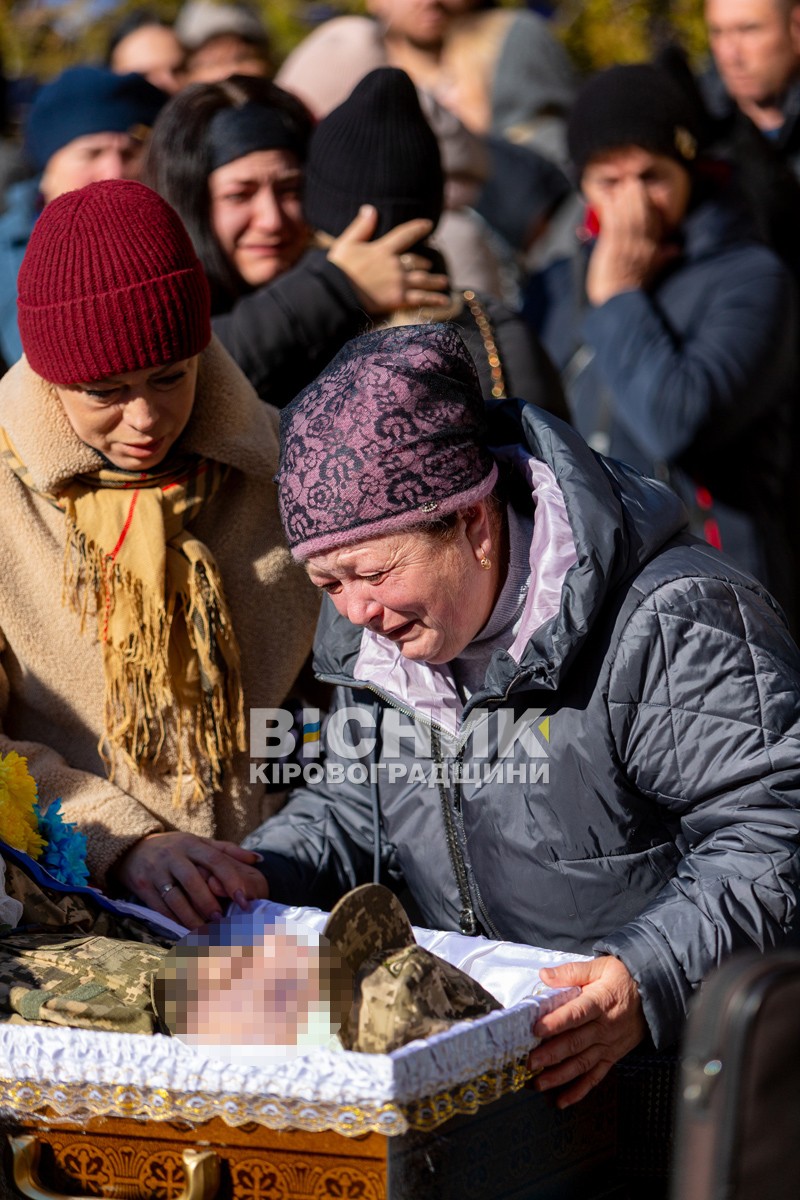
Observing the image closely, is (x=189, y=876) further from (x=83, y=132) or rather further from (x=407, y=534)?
(x=83, y=132)

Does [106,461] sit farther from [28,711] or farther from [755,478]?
[755,478]

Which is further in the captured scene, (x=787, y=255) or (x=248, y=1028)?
(x=787, y=255)

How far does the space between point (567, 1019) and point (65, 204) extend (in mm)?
1450

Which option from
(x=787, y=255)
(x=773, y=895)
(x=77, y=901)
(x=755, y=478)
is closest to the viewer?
(x=773, y=895)

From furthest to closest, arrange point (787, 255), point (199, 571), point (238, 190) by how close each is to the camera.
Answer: point (787, 255)
point (238, 190)
point (199, 571)

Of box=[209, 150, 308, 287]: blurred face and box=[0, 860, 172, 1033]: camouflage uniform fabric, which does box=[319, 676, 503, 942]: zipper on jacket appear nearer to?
box=[0, 860, 172, 1033]: camouflage uniform fabric

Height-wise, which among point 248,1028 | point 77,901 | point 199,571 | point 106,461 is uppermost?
point 106,461

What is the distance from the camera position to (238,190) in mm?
3301

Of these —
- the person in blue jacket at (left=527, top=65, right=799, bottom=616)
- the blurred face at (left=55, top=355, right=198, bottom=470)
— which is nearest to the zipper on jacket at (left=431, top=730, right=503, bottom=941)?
the blurred face at (left=55, top=355, right=198, bottom=470)

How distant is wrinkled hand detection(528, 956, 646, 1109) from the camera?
5.82 feet

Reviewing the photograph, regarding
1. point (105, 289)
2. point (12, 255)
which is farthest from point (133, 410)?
point (12, 255)

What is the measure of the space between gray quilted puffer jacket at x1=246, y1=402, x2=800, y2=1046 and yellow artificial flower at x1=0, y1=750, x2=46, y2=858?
0.48m

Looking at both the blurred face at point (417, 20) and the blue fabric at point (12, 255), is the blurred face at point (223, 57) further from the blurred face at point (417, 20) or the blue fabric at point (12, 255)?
the blue fabric at point (12, 255)

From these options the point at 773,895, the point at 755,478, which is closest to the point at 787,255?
the point at 755,478
